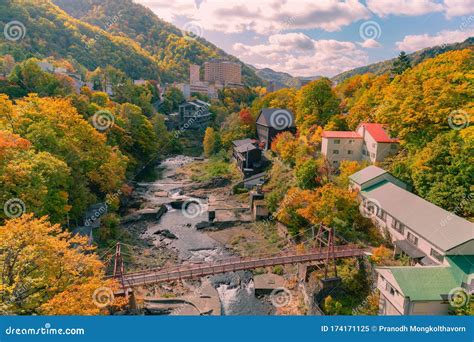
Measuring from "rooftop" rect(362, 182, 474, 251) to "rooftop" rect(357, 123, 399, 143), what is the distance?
14.0ft

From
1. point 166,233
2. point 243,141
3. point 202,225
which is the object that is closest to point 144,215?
point 166,233

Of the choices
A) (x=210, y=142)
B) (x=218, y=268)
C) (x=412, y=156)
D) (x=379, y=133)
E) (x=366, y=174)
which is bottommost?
(x=218, y=268)

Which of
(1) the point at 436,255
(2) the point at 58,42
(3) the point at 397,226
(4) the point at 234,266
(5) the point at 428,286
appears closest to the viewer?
(5) the point at 428,286

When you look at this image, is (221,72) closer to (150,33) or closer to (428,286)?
(150,33)

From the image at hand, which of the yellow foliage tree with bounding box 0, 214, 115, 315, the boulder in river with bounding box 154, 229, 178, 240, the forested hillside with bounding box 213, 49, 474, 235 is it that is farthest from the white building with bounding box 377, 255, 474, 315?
the boulder in river with bounding box 154, 229, 178, 240

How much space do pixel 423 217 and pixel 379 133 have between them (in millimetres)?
9845

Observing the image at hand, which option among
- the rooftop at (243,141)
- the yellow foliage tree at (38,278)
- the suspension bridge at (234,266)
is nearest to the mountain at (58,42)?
the rooftop at (243,141)

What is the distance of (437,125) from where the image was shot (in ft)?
67.6

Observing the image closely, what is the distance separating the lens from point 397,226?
1805 cm

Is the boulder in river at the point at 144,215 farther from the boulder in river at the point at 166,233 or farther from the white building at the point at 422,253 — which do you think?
the white building at the point at 422,253

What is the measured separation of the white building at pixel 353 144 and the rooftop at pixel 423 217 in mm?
4914

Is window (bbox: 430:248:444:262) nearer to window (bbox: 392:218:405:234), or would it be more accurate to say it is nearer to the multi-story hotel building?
window (bbox: 392:218:405:234)

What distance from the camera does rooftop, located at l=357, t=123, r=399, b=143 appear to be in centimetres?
2409

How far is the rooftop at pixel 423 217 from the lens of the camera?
14.6 meters
